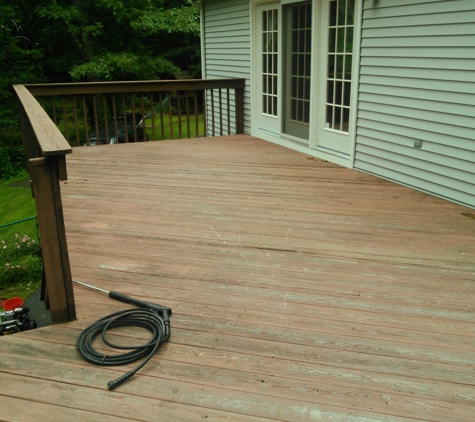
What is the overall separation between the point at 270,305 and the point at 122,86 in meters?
5.24

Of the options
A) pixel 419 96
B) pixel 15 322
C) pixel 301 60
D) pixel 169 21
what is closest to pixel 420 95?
pixel 419 96

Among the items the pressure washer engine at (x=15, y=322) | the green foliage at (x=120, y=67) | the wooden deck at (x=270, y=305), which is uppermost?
the green foliage at (x=120, y=67)

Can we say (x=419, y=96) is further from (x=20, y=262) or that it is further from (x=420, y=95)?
(x=20, y=262)

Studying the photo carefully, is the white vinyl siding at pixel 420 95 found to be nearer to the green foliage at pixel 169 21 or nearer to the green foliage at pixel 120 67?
the green foliage at pixel 169 21

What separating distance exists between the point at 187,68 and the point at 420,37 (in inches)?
755

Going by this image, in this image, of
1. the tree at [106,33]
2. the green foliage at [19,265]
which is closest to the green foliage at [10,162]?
the tree at [106,33]

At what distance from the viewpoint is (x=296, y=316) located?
263 centimetres

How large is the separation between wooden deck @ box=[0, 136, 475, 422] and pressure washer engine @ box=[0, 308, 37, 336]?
34 cm

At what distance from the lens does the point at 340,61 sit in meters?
5.59

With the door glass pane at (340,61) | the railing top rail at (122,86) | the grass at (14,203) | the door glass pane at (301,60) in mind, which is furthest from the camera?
the grass at (14,203)

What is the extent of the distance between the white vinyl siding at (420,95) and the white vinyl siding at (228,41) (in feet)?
9.81

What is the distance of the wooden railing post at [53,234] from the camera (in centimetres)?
232

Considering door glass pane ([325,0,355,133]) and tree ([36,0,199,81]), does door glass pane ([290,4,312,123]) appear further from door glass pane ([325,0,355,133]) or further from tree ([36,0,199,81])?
tree ([36,0,199,81])

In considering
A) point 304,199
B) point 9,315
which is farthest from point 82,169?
point 9,315
